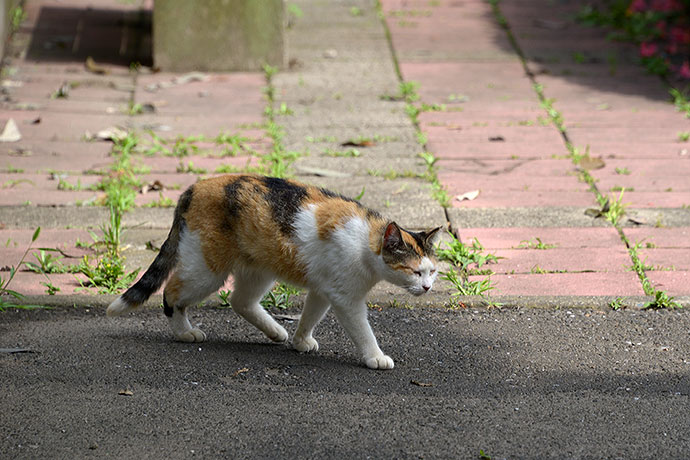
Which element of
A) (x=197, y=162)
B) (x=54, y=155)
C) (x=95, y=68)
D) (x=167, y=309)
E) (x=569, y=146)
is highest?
(x=167, y=309)

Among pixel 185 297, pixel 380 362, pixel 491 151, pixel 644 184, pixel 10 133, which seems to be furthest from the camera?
pixel 10 133

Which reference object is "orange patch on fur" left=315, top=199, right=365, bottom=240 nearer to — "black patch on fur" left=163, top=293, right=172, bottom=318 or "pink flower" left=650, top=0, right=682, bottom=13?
"black patch on fur" left=163, top=293, right=172, bottom=318

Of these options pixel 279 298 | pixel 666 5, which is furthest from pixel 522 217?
pixel 666 5

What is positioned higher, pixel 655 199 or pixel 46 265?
pixel 655 199

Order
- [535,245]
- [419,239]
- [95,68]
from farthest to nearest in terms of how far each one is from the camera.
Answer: [95,68], [535,245], [419,239]

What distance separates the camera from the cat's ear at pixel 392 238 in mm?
3846

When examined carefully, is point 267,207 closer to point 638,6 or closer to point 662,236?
point 662,236

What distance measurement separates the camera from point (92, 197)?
19.5 feet

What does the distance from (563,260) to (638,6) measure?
16.8ft

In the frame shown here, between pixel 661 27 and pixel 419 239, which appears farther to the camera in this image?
pixel 661 27

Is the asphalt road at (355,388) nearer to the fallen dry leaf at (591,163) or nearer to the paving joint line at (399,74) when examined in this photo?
the paving joint line at (399,74)

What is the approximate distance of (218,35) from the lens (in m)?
8.28

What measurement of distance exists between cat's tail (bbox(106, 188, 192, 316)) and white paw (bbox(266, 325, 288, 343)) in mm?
537

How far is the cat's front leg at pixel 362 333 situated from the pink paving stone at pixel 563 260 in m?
1.21
